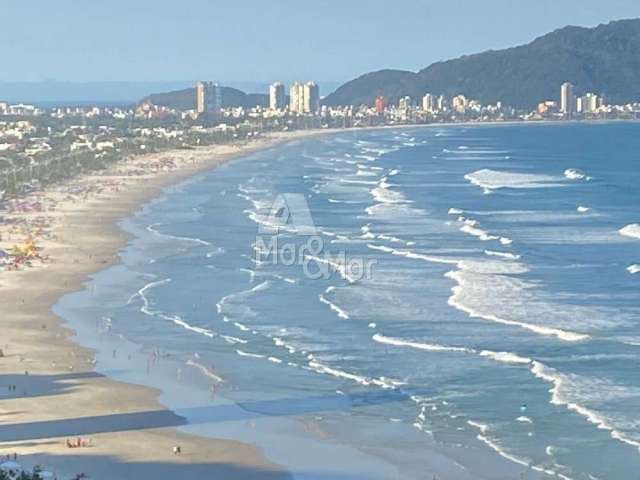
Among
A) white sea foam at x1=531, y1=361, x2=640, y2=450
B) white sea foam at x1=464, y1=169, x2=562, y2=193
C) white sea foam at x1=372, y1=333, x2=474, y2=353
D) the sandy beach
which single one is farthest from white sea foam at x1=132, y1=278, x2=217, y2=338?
white sea foam at x1=464, y1=169, x2=562, y2=193

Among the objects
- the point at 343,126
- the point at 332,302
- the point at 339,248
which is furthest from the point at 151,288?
the point at 343,126

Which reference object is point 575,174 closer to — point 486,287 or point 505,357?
point 486,287

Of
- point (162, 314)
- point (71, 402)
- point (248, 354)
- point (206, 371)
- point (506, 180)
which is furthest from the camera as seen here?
point (506, 180)

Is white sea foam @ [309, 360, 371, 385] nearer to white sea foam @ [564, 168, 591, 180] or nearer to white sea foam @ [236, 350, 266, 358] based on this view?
white sea foam @ [236, 350, 266, 358]

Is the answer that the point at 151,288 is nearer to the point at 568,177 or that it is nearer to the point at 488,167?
the point at 568,177

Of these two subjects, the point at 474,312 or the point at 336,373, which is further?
the point at 474,312

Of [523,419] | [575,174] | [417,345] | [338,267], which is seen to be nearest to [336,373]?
[417,345]
